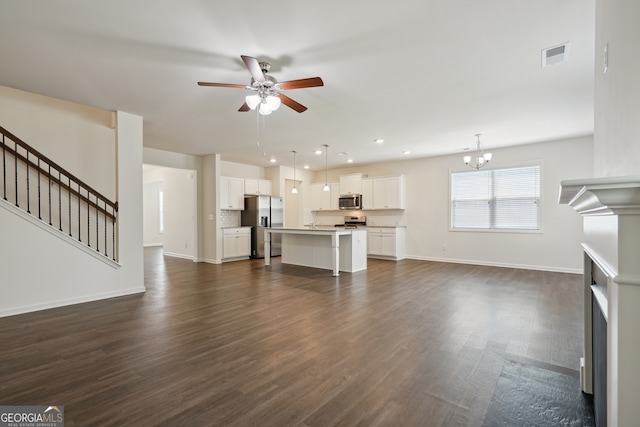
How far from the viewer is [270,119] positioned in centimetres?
465

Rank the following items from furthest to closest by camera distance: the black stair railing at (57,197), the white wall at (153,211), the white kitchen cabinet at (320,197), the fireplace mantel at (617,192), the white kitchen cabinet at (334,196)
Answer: the white wall at (153,211) → the white kitchen cabinet at (320,197) → the white kitchen cabinet at (334,196) → the black stair railing at (57,197) → the fireplace mantel at (617,192)

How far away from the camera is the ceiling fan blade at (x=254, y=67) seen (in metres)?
2.45

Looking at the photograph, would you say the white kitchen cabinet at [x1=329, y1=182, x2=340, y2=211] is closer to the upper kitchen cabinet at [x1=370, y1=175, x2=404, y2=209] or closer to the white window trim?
the upper kitchen cabinet at [x1=370, y1=175, x2=404, y2=209]

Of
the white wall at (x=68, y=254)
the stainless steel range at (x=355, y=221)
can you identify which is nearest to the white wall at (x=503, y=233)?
the stainless steel range at (x=355, y=221)

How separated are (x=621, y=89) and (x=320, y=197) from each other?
325 inches

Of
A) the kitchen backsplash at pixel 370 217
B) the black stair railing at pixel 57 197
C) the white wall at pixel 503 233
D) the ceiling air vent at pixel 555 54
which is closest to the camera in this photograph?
the ceiling air vent at pixel 555 54

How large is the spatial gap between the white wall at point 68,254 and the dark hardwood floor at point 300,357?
0.28 metres

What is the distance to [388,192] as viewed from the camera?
796cm

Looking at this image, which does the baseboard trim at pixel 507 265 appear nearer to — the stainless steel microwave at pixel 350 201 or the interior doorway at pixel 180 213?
the stainless steel microwave at pixel 350 201

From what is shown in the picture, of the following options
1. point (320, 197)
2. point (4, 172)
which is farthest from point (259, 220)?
point (4, 172)

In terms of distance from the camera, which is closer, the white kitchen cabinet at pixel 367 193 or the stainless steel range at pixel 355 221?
the white kitchen cabinet at pixel 367 193

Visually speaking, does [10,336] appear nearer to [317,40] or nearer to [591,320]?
[317,40]

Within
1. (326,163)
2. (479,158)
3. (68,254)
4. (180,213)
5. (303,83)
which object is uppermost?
(326,163)

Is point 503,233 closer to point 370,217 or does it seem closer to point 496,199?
point 496,199
